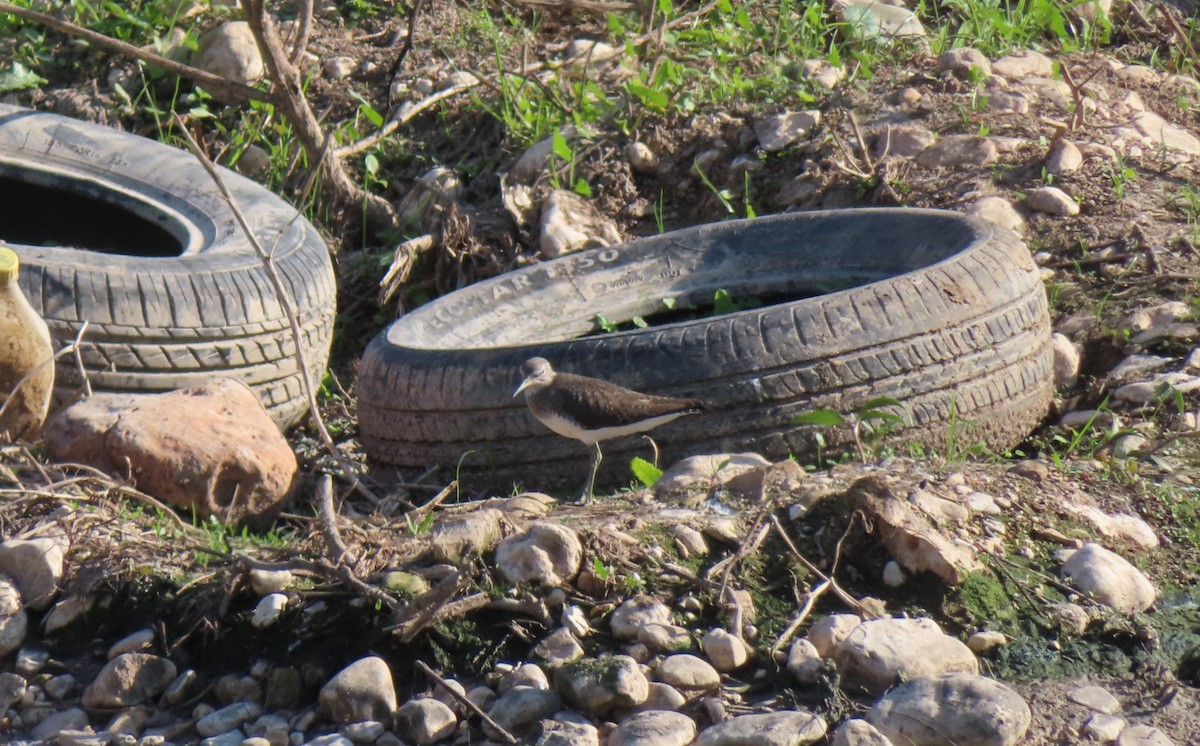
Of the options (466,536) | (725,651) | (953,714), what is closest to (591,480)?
(466,536)

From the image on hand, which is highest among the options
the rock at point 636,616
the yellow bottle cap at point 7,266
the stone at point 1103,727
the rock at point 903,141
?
the yellow bottle cap at point 7,266

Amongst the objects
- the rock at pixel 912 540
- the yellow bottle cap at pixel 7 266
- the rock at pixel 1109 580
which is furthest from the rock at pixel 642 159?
the rock at pixel 1109 580

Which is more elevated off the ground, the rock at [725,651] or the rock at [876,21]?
the rock at [725,651]

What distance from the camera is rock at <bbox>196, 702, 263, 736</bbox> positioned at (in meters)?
2.73

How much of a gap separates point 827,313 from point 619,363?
1.89 ft

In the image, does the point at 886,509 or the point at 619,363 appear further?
the point at 619,363

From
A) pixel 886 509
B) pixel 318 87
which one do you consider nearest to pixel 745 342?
pixel 886 509

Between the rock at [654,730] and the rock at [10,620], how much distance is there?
1.29 m

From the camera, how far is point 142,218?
5.55 m

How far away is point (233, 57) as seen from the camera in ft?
22.3

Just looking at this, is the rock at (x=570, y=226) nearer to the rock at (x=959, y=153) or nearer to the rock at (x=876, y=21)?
the rock at (x=959, y=153)

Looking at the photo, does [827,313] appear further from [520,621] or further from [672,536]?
[520,621]

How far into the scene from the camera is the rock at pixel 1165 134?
19.6 ft

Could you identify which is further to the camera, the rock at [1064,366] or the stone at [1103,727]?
the rock at [1064,366]
